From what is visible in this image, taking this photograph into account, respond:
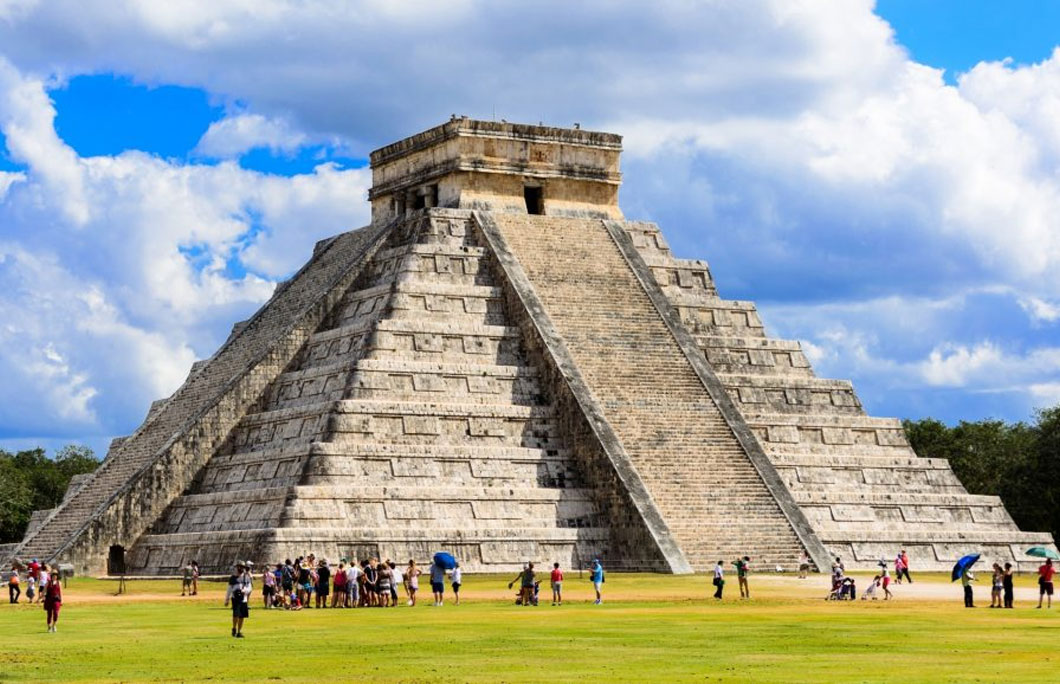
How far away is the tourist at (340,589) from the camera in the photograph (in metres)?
34.0

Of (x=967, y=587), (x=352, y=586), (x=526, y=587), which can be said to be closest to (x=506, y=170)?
(x=352, y=586)

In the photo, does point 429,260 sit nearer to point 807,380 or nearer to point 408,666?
point 807,380

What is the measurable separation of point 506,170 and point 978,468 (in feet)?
104

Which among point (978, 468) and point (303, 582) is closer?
point (303, 582)

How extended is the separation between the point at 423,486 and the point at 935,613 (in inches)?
544

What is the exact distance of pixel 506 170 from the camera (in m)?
50.7

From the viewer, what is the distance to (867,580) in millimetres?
39656

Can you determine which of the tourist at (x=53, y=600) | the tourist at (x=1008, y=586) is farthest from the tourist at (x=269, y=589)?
the tourist at (x=1008, y=586)

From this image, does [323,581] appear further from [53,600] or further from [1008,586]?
[1008,586]

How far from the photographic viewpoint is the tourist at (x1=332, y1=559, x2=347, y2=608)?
34.0m

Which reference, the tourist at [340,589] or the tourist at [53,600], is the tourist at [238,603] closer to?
the tourist at [53,600]

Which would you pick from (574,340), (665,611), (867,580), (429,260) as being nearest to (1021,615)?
(665,611)

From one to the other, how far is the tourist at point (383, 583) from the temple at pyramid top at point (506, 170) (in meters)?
17.9

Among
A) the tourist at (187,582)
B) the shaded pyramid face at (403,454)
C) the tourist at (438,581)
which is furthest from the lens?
the shaded pyramid face at (403,454)
